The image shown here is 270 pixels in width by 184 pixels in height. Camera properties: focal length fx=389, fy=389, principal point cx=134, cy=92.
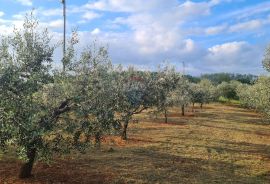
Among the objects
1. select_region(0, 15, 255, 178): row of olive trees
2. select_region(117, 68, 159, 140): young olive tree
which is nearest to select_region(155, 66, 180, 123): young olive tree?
select_region(117, 68, 159, 140): young olive tree

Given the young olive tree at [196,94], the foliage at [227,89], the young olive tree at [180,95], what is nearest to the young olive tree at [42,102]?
the young olive tree at [180,95]

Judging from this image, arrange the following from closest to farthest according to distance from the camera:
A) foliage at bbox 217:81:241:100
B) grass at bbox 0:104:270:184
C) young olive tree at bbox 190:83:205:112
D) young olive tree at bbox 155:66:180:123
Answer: grass at bbox 0:104:270:184 < young olive tree at bbox 155:66:180:123 < young olive tree at bbox 190:83:205:112 < foliage at bbox 217:81:241:100

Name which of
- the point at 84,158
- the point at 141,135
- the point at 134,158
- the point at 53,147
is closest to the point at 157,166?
the point at 134,158

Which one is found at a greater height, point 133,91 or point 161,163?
point 133,91

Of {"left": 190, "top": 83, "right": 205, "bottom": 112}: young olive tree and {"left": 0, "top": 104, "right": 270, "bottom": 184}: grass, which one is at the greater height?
{"left": 190, "top": 83, "right": 205, "bottom": 112}: young olive tree

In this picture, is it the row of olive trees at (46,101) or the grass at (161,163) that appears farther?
the grass at (161,163)

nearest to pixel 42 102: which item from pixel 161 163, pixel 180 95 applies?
pixel 161 163

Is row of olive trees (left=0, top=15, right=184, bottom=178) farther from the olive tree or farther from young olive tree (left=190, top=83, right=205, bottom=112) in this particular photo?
young olive tree (left=190, top=83, right=205, bottom=112)

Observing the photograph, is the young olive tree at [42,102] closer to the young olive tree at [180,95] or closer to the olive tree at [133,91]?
the olive tree at [133,91]

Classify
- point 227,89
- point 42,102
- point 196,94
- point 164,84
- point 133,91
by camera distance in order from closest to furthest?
point 42,102, point 133,91, point 164,84, point 196,94, point 227,89

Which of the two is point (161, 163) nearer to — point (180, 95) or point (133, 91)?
point (133, 91)

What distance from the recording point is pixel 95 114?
27.5 m

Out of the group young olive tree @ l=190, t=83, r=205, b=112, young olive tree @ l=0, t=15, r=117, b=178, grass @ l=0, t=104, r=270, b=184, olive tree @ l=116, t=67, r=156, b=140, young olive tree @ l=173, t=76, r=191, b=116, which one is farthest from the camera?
young olive tree @ l=190, t=83, r=205, b=112

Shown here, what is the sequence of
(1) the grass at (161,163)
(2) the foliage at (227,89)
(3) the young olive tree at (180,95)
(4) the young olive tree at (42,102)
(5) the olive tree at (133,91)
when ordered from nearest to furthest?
(4) the young olive tree at (42,102), (1) the grass at (161,163), (5) the olive tree at (133,91), (3) the young olive tree at (180,95), (2) the foliage at (227,89)
